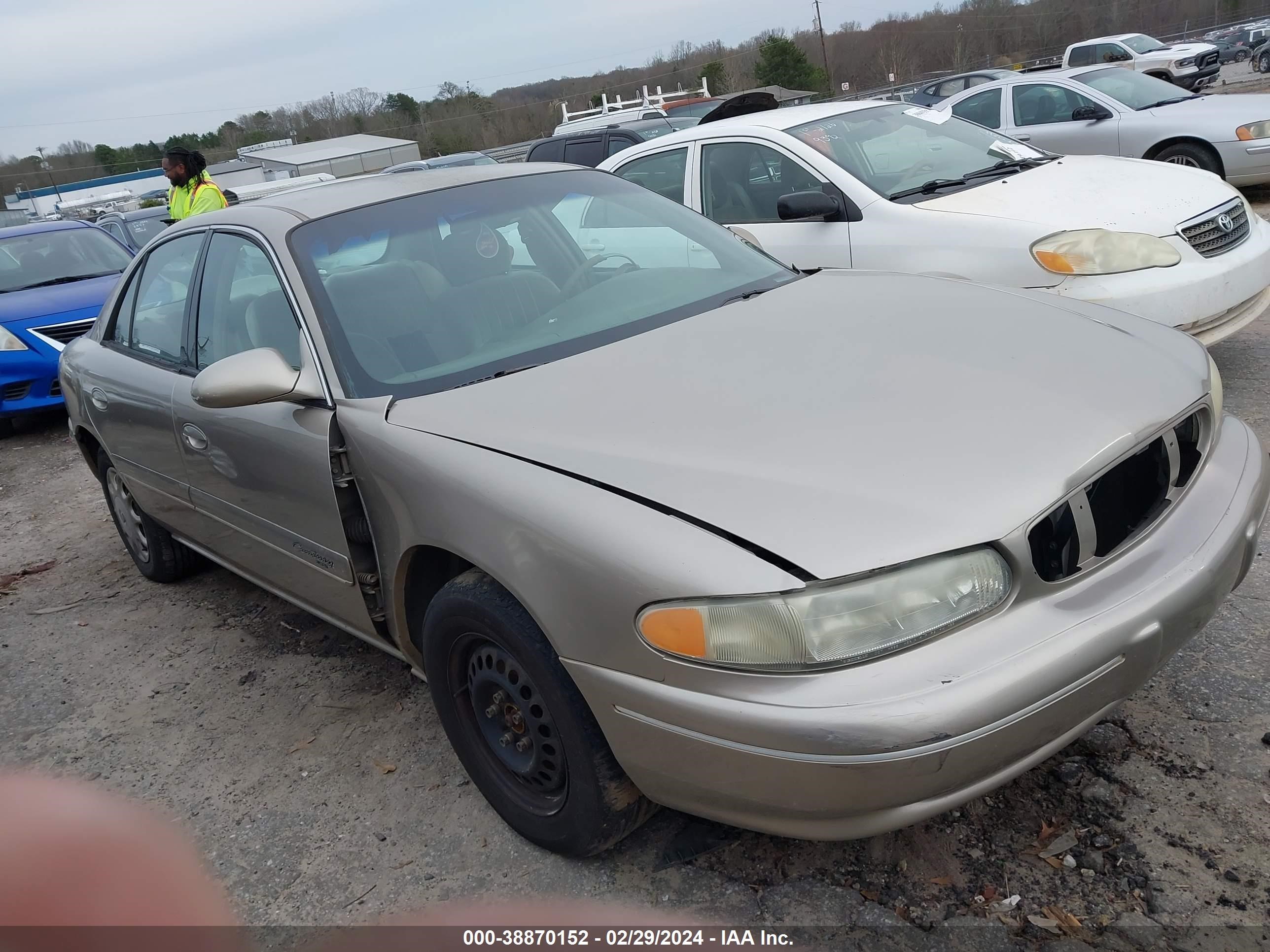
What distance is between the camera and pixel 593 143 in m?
10.6

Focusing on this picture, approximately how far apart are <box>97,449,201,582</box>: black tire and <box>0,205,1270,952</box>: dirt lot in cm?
53

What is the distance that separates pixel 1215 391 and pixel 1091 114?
7.78m

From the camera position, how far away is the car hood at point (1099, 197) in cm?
452

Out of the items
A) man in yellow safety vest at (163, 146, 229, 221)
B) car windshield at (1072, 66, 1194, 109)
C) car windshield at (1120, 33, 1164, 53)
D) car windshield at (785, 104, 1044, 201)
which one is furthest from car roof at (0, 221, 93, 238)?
car windshield at (1120, 33, 1164, 53)

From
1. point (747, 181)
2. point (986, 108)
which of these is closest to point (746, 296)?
point (747, 181)

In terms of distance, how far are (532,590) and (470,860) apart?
2.79ft

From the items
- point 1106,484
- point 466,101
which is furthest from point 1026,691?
point 466,101

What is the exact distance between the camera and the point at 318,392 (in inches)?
102

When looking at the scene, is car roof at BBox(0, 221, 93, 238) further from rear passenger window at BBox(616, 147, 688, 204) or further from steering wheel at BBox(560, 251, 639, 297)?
steering wheel at BBox(560, 251, 639, 297)

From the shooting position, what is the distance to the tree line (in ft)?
193

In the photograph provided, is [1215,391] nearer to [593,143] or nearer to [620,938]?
[620,938]

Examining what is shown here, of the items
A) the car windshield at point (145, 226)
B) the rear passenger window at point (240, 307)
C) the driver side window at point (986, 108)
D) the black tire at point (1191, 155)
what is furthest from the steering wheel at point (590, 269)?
the car windshield at point (145, 226)

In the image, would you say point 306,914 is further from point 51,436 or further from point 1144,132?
point 1144,132

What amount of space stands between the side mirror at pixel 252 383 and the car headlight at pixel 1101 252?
11.0 ft
